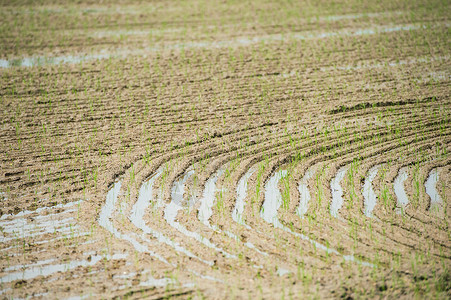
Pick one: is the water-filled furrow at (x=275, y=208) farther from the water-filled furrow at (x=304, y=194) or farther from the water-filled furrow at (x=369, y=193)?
the water-filled furrow at (x=369, y=193)

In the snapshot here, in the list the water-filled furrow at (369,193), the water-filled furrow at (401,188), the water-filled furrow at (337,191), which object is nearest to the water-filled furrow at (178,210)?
the water-filled furrow at (337,191)

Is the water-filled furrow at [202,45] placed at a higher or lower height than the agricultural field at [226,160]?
higher

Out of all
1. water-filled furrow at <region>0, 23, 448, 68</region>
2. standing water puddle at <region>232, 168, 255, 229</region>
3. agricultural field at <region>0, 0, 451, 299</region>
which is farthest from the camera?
water-filled furrow at <region>0, 23, 448, 68</region>

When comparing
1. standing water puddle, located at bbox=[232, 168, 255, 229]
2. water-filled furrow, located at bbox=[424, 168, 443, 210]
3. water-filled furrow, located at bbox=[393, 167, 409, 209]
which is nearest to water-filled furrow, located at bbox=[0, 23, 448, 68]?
standing water puddle, located at bbox=[232, 168, 255, 229]

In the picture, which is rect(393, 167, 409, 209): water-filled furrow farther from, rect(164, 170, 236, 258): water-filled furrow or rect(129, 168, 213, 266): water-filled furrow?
rect(129, 168, 213, 266): water-filled furrow

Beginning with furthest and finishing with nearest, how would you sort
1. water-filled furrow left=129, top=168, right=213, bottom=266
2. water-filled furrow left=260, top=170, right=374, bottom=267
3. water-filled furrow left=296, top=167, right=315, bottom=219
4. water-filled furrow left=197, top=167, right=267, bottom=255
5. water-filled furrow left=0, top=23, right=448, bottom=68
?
water-filled furrow left=0, top=23, right=448, bottom=68, water-filled furrow left=296, top=167, right=315, bottom=219, water-filled furrow left=197, top=167, right=267, bottom=255, water-filled furrow left=129, top=168, right=213, bottom=266, water-filled furrow left=260, top=170, right=374, bottom=267

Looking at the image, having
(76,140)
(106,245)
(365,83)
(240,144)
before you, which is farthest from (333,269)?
(365,83)

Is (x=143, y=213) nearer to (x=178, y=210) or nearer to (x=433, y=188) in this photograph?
(x=178, y=210)
